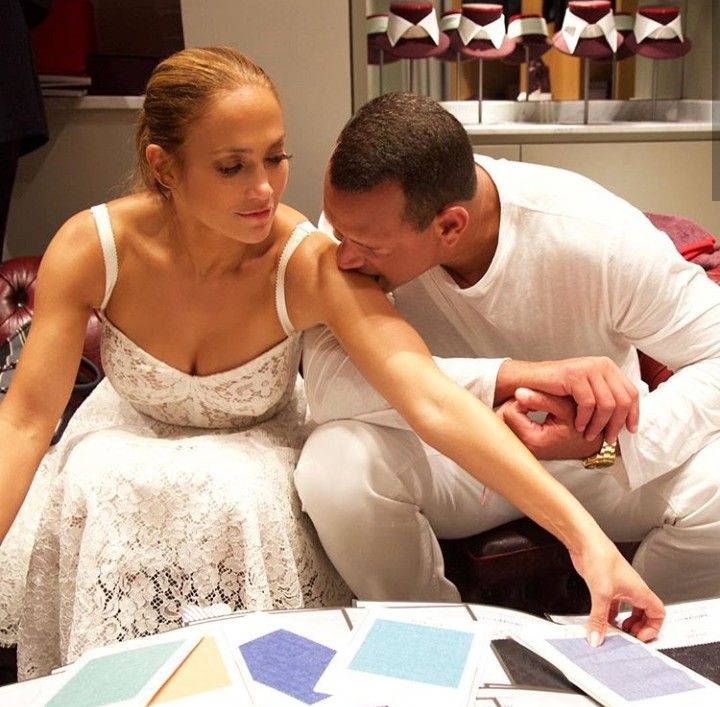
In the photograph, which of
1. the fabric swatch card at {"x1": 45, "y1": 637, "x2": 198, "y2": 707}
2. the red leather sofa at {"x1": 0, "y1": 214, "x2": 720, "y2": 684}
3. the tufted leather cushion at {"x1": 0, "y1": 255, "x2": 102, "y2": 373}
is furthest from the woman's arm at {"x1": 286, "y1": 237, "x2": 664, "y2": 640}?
the tufted leather cushion at {"x1": 0, "y1": 255, "x2": 102, "y2": 373}

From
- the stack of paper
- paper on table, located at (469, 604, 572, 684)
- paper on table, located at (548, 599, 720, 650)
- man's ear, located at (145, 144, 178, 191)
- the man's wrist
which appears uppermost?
the stack of paper

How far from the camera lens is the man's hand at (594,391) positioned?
4.61 ft

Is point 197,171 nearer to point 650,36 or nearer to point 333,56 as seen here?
point 333,56

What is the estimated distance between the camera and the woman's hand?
1111 mm

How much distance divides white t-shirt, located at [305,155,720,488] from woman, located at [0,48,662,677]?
117 millimetres

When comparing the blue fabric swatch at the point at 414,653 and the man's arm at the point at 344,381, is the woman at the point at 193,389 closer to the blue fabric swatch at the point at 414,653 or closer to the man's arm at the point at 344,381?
the man's arm at the point at 344,381

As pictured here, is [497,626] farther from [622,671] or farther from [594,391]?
[594,391]

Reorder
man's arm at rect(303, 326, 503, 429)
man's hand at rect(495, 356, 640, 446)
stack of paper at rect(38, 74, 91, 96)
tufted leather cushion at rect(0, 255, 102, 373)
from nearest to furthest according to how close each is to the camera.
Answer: man's hand at rect(495, 356, 640, 446), man's arm at rect(303, 326, 503, 429), tufted leather cushion at rect(0, 255, 102, 373), stack of paper at rect(38, 74, 91, 96)

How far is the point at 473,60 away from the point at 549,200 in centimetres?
194

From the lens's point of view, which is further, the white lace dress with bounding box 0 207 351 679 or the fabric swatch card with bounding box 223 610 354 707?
the white lace dress with bounding box 0 207 351 679

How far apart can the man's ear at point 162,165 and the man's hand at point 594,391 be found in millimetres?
670

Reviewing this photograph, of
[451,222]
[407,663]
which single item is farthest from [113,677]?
[451,222]

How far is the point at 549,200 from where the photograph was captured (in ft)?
5.32

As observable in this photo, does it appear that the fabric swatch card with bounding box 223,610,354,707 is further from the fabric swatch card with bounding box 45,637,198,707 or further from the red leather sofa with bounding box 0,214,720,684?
the red leather sofa with bounding box 0,214,720,684
